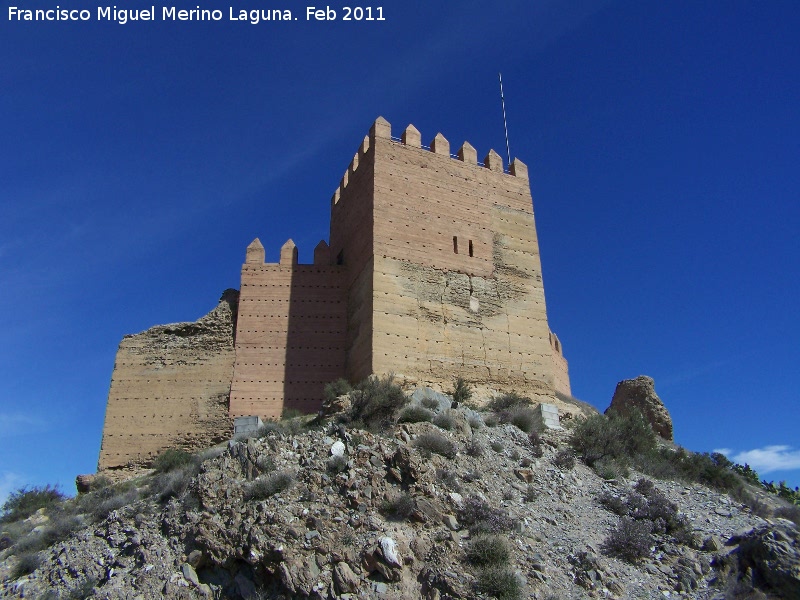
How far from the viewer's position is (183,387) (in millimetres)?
17953

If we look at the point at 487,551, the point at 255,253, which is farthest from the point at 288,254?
the point at 487,551

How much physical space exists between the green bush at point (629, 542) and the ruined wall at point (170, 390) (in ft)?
30.7

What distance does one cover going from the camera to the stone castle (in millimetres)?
17103

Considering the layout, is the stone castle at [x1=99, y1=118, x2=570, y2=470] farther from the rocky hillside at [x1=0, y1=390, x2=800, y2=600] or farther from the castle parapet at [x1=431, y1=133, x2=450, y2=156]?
the rocky hillside at [x1=0, y1=390, x2=800, y2=600]

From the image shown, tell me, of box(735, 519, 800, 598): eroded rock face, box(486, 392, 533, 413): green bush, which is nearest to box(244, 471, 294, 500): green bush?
box(486, 392, 533, 413): green bush

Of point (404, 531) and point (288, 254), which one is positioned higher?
point (288, 254)

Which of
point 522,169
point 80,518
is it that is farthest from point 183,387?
point 522,169

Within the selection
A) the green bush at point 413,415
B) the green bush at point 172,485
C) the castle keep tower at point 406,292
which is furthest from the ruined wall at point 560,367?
the green bush at point 172,485

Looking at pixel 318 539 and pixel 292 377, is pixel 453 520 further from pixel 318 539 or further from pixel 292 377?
→ pixel 292 377

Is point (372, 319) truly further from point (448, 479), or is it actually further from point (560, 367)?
point (560, 367)

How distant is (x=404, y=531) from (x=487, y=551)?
53.2 inches

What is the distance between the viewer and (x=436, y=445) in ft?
42.9

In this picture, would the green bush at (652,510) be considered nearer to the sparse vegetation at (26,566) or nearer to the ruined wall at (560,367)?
the sparse vegetation at (26,566)

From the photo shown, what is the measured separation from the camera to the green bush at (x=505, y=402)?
16.3m
